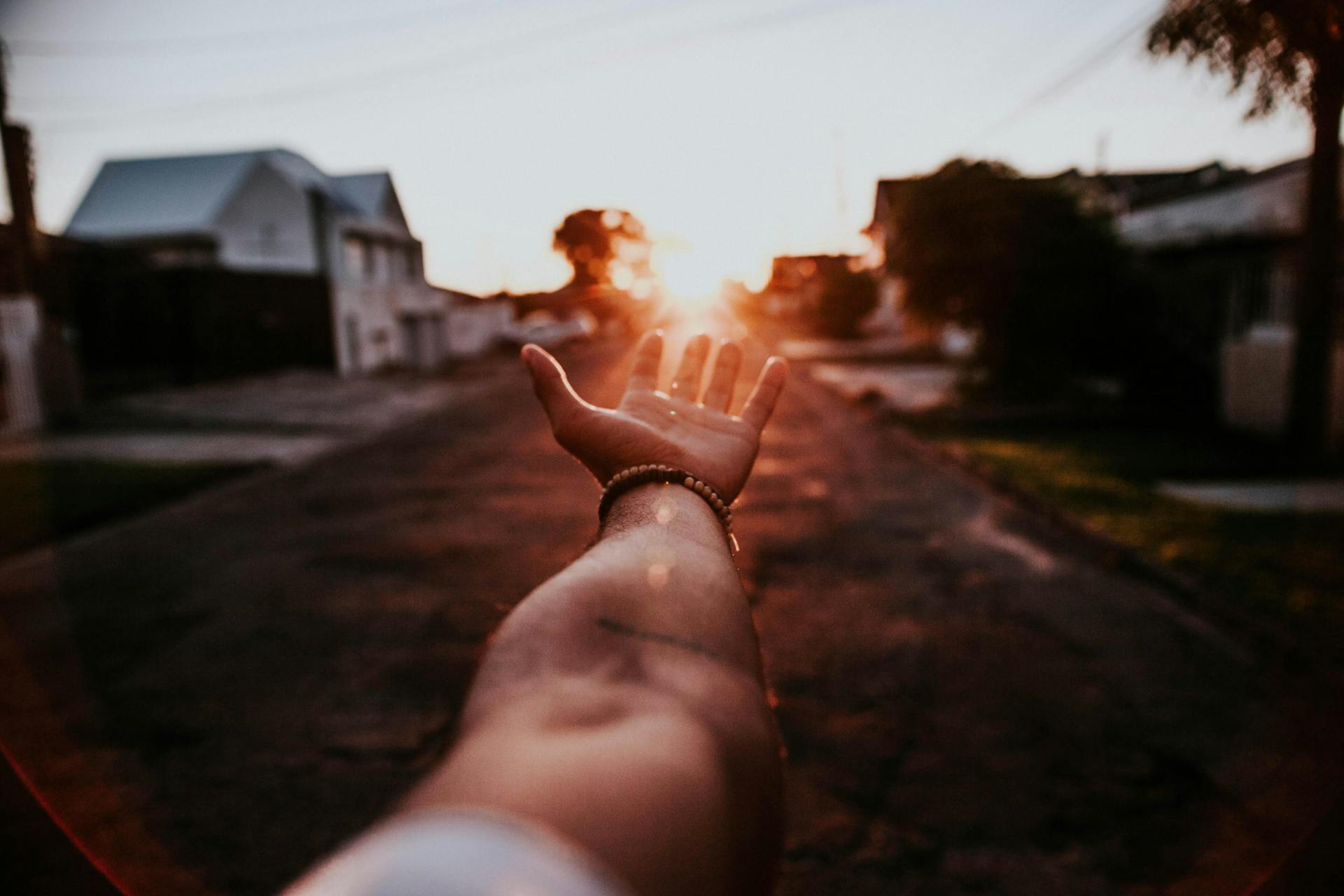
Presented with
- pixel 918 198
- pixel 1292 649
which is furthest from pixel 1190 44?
pixel 918 198

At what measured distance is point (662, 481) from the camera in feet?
4.32

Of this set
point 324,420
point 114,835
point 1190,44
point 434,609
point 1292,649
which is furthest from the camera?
point 324,420

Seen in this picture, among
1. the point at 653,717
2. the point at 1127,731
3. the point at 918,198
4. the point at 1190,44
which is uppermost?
the point at 918,198

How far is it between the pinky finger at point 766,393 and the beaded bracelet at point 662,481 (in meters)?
0.29

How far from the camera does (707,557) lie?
1.05m

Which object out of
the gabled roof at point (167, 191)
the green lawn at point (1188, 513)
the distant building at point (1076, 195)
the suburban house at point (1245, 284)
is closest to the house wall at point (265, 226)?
the gabled roof at point (167, 191)

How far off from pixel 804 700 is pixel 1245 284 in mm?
15299

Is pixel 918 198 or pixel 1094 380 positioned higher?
pixel 918 198

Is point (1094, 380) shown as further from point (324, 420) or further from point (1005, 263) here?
point (324, 420)

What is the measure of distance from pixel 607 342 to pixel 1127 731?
3342 millimetres

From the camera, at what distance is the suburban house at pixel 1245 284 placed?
1227 cm

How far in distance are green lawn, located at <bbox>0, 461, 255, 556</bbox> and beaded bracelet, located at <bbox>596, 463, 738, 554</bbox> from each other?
26.4 feet

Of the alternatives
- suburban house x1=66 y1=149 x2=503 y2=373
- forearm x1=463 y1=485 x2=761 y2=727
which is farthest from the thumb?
suburban house x1=66 y1=149 x2=503 y2=373

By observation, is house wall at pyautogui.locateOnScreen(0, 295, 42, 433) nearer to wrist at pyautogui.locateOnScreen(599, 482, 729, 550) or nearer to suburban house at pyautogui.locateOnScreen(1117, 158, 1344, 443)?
wrist at pyautogui.locateOnScreen(599, 482, 729, 550)
